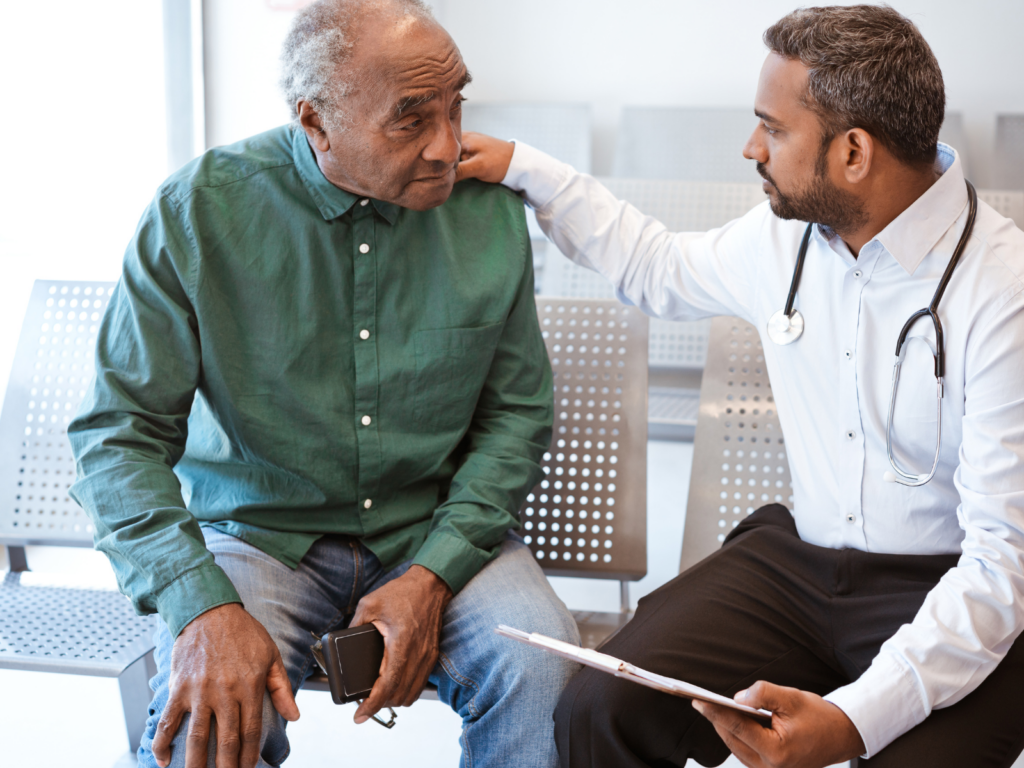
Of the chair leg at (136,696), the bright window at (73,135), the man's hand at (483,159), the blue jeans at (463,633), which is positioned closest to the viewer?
the blue jeans at (463,633)

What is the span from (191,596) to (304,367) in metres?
0.41

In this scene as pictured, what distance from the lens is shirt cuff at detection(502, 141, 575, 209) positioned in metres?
1.75

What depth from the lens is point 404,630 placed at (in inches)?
53.7

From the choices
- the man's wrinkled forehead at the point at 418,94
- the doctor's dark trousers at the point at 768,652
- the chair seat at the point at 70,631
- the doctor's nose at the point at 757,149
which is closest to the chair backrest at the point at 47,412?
the chair seat at the point at 70,631

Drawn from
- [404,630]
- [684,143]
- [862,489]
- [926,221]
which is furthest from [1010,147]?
[404,630]

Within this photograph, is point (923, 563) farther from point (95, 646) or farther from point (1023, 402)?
point (95, 646)

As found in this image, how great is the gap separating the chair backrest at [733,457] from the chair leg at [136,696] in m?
1.08

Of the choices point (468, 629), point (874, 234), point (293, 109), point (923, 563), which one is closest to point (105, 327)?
point (293, 109)

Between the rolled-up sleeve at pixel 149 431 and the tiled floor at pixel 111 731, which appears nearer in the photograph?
the rolled-up sleeve at pixel 149 431

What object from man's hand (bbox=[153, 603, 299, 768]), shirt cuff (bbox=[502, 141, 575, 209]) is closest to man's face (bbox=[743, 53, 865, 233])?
shirt cuff (bbox=[502, 141, 575, 209])

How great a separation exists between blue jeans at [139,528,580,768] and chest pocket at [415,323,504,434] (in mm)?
256

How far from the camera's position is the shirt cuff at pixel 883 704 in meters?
1.24

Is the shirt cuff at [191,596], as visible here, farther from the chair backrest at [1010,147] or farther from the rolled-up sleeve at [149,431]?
the chair backrest at [1010,147]

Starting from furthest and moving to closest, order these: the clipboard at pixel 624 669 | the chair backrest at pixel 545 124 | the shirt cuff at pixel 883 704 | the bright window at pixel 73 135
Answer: the chair backrest at pixel 545 124, the bright window at pixel 73 135, the shirt cuff at pixel 883 704, the clipboard at pixel 624 669
